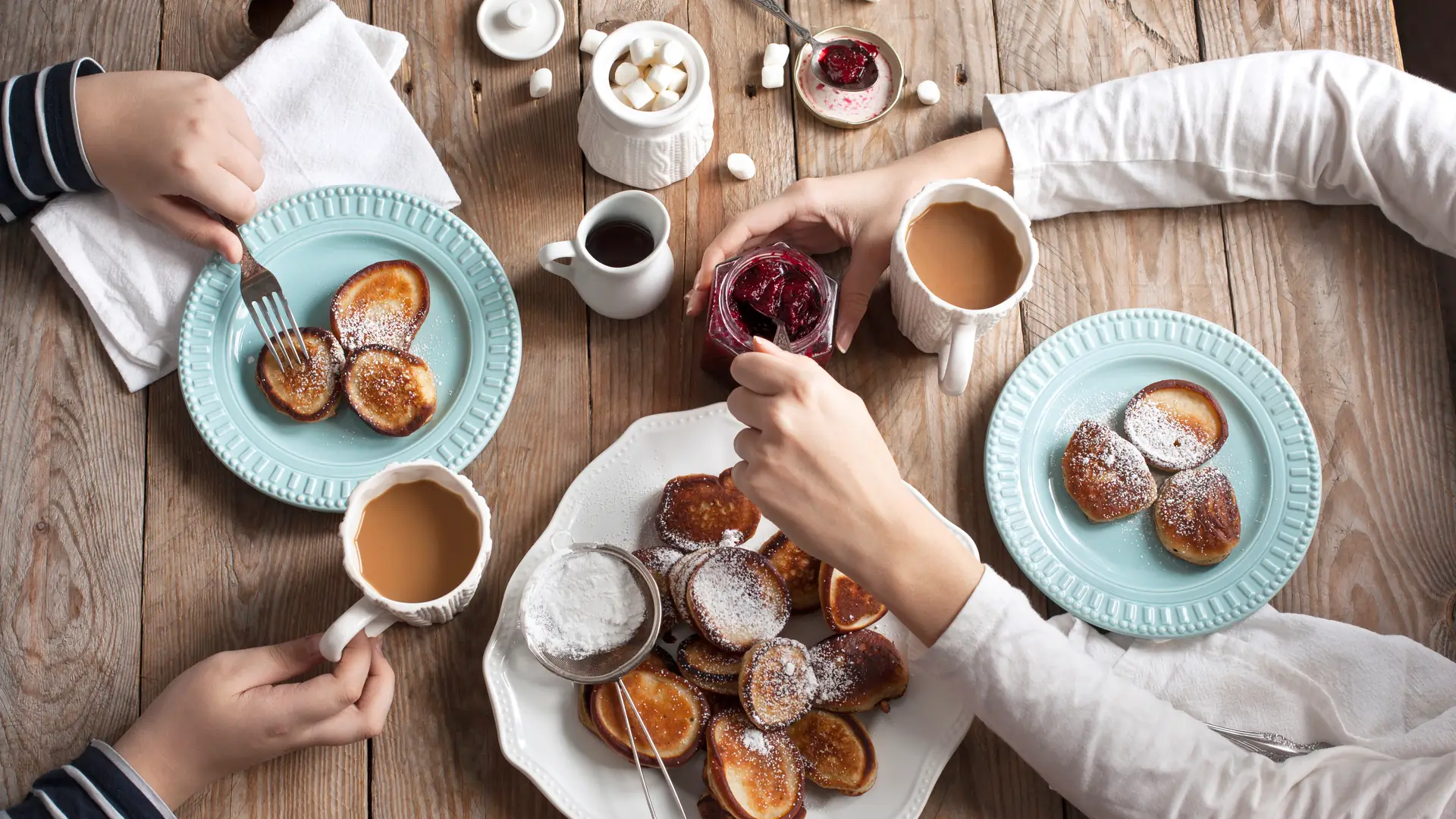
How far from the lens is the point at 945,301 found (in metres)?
1.32

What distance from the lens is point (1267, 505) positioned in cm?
148

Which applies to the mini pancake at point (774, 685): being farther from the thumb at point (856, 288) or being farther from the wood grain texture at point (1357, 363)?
the wood grain texture at point (1357, 363)

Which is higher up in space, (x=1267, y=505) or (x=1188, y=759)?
(x=1267, y=505)

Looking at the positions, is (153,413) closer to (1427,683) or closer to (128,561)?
(128,561)

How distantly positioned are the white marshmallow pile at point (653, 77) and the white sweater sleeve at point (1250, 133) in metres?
0.51

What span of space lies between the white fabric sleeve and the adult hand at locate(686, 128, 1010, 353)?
46 cm

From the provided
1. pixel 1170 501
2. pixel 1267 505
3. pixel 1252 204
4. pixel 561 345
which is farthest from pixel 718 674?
pixel 1252 204

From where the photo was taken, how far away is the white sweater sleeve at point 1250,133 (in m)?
1.52

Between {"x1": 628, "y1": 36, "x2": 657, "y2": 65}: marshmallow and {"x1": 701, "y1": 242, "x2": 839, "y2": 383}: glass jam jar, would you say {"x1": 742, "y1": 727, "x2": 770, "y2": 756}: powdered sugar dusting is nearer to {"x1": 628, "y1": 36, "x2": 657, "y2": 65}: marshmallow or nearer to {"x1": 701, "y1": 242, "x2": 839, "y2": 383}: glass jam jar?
{"x1": 701, "y1": 242, "x2": 839, "y2": 383}: glass jam jar

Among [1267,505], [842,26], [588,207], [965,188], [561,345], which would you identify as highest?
[842,26]

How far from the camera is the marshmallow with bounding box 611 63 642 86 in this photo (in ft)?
4.75

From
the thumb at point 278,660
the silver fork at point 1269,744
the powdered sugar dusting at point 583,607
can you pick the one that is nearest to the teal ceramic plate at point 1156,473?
the silver fork at point 1269,744

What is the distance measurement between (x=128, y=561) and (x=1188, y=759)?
58.9 inches

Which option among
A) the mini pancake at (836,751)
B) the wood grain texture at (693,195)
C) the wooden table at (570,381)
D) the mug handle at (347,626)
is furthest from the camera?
the wood grain texture at (693,195)
